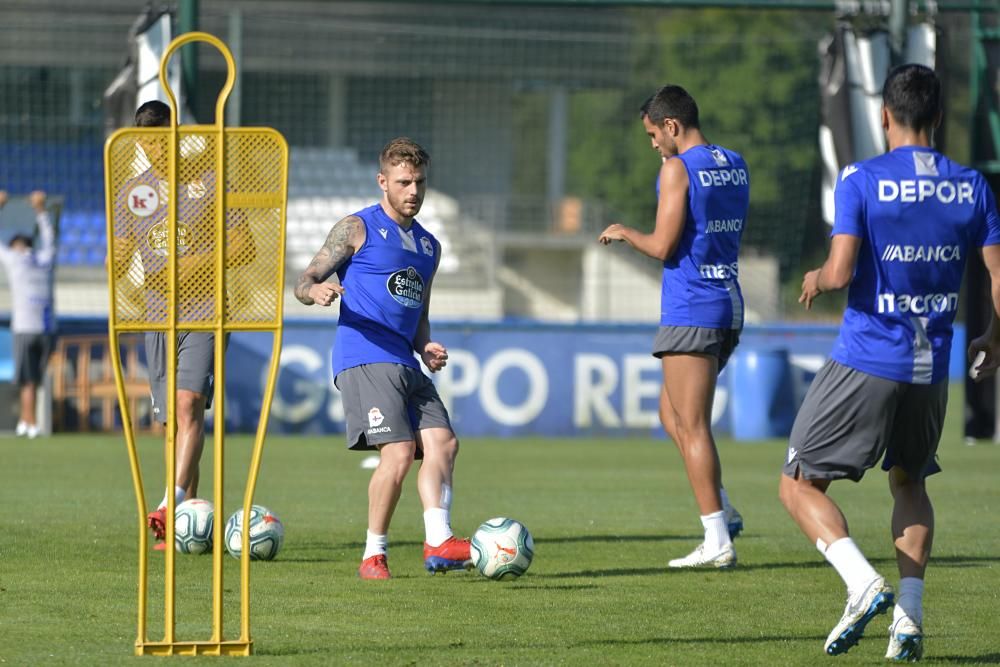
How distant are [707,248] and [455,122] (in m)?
25.4

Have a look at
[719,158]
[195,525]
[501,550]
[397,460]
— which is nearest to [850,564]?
[501,550]

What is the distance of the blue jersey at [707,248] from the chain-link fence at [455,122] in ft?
33.3

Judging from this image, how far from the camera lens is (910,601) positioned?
18.8 feet

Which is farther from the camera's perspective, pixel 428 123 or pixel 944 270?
pixel 428 123

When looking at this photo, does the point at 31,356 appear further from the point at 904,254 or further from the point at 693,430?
the point at 904,254

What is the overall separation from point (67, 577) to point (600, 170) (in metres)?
45.7

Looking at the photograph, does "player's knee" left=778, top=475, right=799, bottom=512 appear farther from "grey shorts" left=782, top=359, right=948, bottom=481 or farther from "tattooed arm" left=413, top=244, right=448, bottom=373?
"tattooed arm" left=413, top=244, right=448, bottom=373

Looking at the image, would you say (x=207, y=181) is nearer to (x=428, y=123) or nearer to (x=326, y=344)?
(x=326, y=344)

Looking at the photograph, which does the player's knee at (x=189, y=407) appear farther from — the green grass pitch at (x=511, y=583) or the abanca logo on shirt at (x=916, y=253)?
the abanca logo on shirt at (x=916, y=253)

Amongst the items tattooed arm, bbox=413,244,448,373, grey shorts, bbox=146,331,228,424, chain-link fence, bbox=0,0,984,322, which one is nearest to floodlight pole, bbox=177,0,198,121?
chain-link fence, bbox=0,0,984,322

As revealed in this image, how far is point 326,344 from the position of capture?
63.0 feet

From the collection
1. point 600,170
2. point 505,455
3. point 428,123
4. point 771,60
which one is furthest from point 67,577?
point 600,170

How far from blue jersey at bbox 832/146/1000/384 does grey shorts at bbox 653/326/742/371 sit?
2635 mm

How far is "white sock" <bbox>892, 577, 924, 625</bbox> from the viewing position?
224 inches
